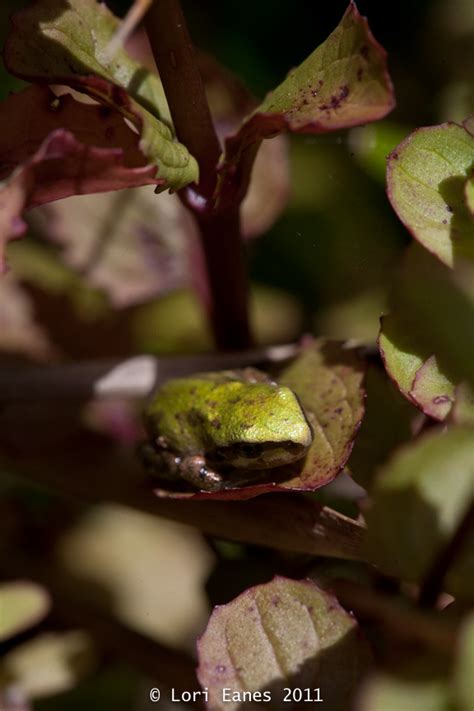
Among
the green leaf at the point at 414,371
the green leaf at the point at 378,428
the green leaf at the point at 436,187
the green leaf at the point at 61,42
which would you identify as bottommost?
the green leaf at the point at 378,428

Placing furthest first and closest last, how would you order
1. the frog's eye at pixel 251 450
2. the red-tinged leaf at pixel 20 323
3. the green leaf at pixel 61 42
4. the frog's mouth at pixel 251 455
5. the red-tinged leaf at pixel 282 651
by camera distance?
the red-tinged leaf at pixel 20 323 < the frog's eye at pixel 251 450 < the frog's mouth at pixel 251 455 < the green leaf at pixel 61 42 < the red-tinged leaf at pixel 282 651

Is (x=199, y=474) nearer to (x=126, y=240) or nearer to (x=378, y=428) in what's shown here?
(x=378, y=428)

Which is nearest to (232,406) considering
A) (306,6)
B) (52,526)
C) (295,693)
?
(52,526)

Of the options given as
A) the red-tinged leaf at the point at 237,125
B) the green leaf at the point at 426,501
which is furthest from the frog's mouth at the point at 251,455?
the green leaf at the point at 426,501

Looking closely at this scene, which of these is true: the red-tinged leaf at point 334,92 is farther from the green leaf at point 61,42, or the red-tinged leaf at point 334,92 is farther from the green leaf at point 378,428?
the green leaf at point 378,428

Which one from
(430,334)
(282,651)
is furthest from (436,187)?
(282,651)

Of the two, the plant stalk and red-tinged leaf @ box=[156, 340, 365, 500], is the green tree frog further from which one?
the plant stalk

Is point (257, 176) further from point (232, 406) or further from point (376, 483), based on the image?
point (376, 483)

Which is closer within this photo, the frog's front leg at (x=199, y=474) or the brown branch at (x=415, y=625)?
Result: the brown branch at (x=415, y=625)
